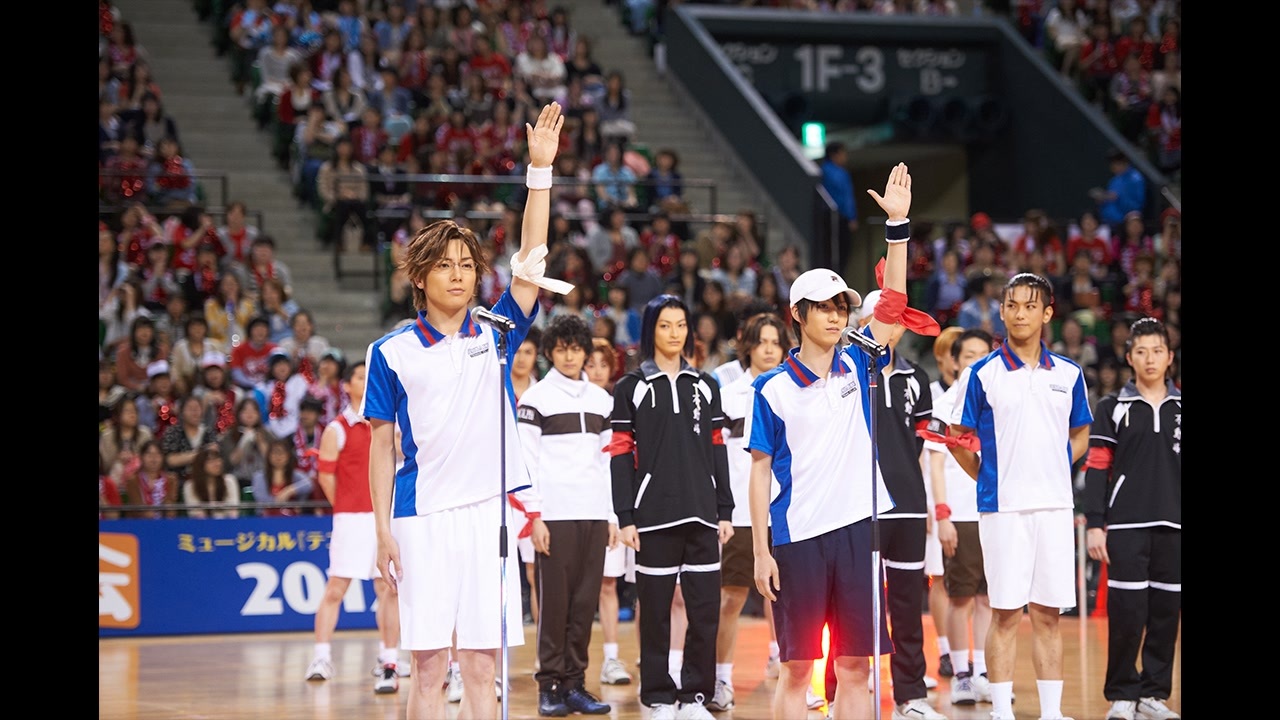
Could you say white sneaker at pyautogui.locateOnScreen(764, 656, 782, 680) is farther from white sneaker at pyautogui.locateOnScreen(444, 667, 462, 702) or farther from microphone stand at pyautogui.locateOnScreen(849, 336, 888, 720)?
microphone stand at pyautogui.locateOnScreen(849, 336, 888, 720)

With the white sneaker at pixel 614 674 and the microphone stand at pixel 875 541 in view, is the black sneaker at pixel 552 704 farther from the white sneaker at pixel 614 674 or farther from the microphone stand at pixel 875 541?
the microphone stand at pixel 875 541

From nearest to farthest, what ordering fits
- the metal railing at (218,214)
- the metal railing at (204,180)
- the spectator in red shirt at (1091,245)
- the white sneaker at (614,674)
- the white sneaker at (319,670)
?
the white sneaker at (614,674), the white sneaker at (319,670), the metal railing at (218,214), the metal railing at (204,180), the spectator in red shirt at (1091,245)

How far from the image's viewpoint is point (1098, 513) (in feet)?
26.7

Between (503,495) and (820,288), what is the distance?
164 cm

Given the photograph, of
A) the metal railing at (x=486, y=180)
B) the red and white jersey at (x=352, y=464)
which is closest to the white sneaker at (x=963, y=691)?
the red and white jersey at (x=352, y=464)

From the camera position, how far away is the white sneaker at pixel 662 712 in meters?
7.95

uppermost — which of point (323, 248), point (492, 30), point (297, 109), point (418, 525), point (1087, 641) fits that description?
point (492, 30)

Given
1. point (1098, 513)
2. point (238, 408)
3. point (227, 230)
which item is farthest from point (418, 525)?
point (227, 230)

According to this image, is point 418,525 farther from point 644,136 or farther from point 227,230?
point 644,136

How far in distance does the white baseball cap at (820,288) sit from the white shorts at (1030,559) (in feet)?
5.16

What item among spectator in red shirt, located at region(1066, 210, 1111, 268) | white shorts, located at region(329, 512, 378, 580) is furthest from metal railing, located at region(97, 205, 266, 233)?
spectator in red shirt, located at region(1066, 210, 1111, 268)

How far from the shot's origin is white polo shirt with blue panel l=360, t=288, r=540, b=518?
5828 mm

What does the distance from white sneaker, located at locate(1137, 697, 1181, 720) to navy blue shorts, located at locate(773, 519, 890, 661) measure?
7.91ft
